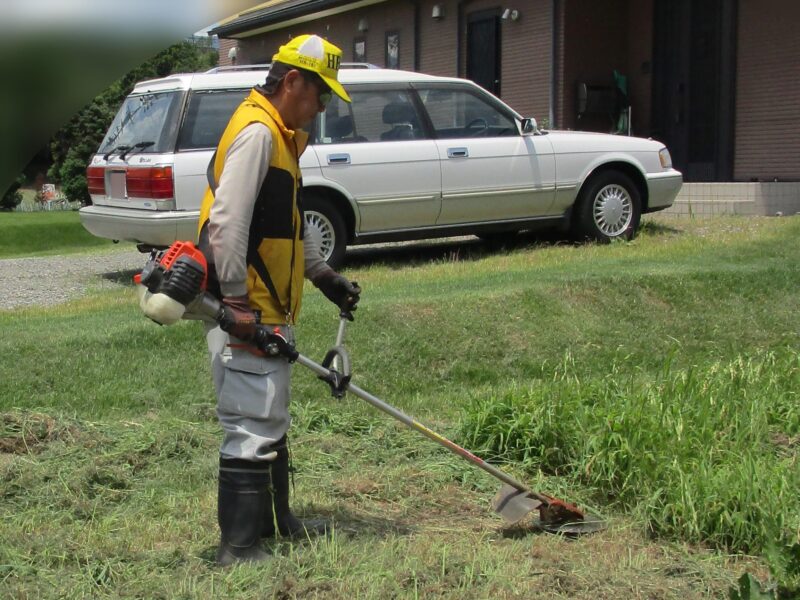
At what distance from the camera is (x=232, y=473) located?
Result: 3.86 meters

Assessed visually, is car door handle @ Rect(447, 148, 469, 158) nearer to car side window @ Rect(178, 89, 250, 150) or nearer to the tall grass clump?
car side window @ Rect(178, 89, 250, 150)

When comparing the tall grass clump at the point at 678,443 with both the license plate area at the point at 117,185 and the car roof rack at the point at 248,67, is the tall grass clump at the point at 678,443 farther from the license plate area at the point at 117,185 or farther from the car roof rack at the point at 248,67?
the car roof rack at the point at 248,67

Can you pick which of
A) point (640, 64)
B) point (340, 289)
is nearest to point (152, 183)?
point (340, 289)

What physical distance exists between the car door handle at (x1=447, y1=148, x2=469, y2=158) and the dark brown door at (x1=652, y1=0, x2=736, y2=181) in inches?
249

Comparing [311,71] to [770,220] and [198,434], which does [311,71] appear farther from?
[770,220]

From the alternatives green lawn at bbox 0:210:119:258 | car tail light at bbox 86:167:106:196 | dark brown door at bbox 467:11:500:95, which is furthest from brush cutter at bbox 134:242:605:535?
green lawn at bbox 0:210:119:258

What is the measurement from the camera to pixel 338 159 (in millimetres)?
9656

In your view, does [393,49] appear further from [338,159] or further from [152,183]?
[152,183]

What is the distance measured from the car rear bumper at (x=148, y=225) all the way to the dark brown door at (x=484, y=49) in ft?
34.5

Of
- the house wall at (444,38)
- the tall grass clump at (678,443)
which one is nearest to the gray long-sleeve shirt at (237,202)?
the tall grass clump at (678,443)

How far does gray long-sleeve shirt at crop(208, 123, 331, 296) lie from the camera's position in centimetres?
360

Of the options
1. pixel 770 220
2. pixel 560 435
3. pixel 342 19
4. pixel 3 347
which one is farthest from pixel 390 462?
pixel 342 19

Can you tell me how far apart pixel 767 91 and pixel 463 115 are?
6.03 meters

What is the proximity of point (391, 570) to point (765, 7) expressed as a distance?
495 inches
